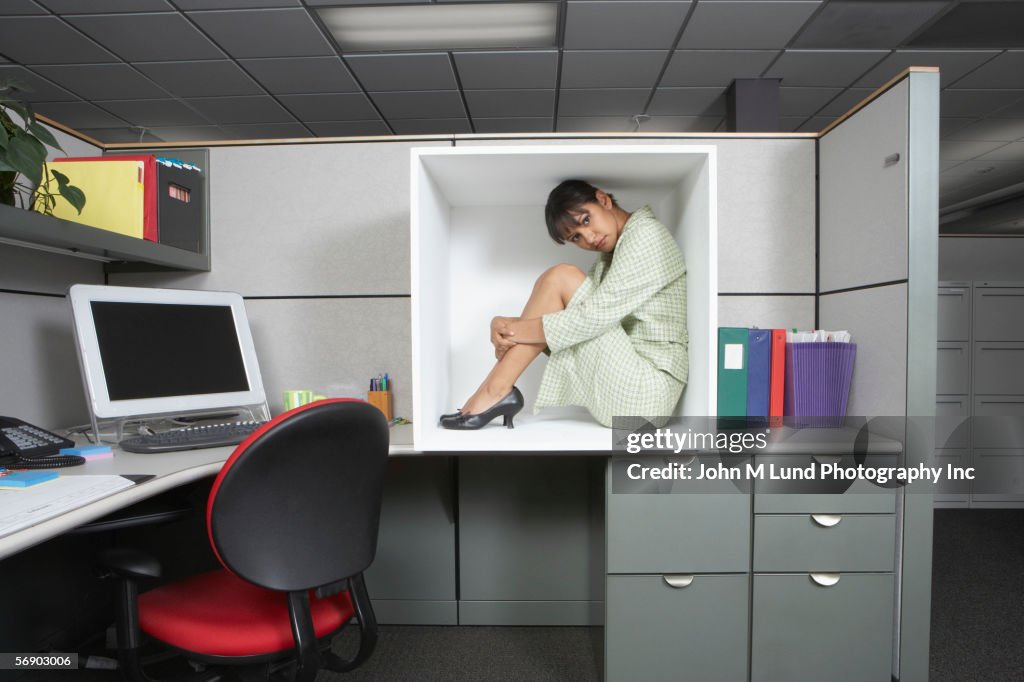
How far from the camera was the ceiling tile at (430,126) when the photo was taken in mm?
4234

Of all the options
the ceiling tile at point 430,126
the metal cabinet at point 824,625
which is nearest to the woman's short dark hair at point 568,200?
the metal cabinet at point 824,625

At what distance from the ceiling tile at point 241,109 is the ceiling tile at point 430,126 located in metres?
0.79

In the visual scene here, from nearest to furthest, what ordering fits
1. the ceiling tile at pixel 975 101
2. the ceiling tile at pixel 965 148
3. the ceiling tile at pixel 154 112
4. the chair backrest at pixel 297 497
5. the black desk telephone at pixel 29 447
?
the chair backrest at pixel 297 497 < the black desk telephone at pixel 29 447 < the ceiling tile at pixel 975 101 < the ceiling tile at pixel 154 112 < the ceiling tile at pixel 965 148

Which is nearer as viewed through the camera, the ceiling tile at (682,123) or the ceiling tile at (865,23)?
the ceiling tile at (865,23)

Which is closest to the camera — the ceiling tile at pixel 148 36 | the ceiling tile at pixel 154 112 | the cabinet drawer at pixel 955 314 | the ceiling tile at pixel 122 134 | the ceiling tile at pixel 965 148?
the ceiling tile at pixel 148 36

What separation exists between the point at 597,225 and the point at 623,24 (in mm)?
2032

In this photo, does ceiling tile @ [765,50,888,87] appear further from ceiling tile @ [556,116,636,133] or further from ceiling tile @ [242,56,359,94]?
ceiling tile @ [242,56,359,94]

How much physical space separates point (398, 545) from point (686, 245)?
47.0 inches

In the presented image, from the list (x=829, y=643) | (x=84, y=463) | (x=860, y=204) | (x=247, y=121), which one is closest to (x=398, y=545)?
(x=84, y=463)

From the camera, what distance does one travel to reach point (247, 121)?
4137 millimetres

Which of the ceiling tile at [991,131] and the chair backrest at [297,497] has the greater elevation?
the ceiling tile at [991,131]

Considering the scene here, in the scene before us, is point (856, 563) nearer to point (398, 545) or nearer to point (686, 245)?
point (686, 245)

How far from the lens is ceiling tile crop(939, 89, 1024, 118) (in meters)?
3.65
